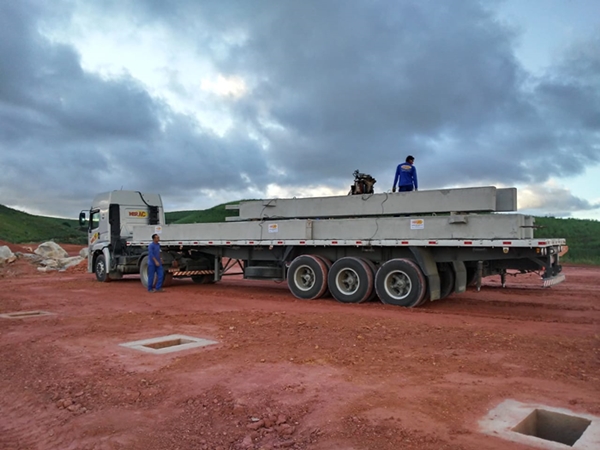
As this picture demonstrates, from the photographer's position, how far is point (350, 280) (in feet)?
41.2

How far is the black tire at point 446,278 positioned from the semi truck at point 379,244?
→ 0.08 ft

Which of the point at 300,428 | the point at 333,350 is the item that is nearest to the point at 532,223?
the point at 333,350

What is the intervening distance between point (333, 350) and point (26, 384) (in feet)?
12.5

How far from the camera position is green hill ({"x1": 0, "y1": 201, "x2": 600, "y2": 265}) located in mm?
29766

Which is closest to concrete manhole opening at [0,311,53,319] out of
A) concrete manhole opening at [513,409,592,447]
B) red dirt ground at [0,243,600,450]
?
red dirt ground at [0,243,600,450]

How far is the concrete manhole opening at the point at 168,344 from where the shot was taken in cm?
740

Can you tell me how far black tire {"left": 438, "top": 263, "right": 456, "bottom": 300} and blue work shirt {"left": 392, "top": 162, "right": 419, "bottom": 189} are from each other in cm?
210

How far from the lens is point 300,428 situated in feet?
14.9

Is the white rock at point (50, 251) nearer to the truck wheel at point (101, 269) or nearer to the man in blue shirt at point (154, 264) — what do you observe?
the truck wheel at point (101, 269)

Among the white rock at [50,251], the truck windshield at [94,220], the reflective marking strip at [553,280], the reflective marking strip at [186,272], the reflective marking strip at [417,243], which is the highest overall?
the truck windshield at [94,220]

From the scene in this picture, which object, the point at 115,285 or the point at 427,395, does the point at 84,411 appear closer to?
the point at 427,395

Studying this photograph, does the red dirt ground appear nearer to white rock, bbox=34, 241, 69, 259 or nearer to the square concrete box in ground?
the square concrete box in ground

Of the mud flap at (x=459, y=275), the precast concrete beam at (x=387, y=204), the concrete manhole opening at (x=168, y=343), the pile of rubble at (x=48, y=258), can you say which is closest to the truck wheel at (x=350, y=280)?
the precast concrete beam at (x=387, y=204)

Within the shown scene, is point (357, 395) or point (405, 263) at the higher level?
point (405, 263)
